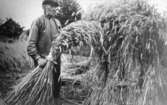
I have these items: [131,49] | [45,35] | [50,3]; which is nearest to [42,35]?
[45,35]

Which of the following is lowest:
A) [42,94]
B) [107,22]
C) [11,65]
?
[42,94]

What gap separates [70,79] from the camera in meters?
0.97

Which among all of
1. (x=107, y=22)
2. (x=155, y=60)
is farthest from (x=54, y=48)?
(x=155, y=60)

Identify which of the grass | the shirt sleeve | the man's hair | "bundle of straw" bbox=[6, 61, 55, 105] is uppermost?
the man's hair

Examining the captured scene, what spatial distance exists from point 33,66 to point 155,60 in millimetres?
411

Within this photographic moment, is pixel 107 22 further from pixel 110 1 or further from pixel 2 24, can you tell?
pixel 2 24

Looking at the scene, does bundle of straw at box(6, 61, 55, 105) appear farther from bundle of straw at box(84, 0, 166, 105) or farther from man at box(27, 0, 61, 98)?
bundle of straw at box(84, 0, 166, 105)

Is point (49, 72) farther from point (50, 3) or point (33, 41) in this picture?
point (50, 3)

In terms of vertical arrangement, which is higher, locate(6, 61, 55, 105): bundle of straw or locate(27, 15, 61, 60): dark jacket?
locate(27, 15, 61, 60): dark jacket

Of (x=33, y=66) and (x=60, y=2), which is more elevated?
(x=60, y=2)

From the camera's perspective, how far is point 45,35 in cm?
96

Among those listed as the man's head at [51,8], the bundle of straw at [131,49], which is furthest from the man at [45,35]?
the bundle of straw at [131,49]

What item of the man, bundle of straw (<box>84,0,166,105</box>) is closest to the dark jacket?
the man

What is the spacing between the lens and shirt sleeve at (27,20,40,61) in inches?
37.4
